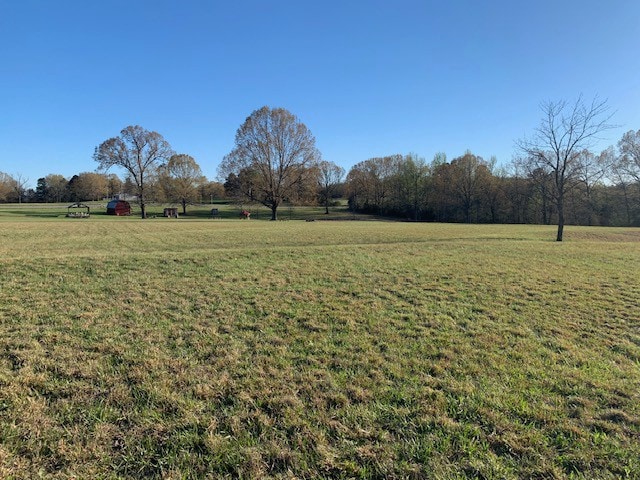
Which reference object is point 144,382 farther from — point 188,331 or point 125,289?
point 125,289

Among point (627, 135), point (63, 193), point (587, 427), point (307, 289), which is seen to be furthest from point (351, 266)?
point (63, 193)

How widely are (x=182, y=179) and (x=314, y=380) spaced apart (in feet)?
202

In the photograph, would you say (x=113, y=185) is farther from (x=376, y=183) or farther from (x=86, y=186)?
(x=376, y=183)

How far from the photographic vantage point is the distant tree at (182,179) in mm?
58500

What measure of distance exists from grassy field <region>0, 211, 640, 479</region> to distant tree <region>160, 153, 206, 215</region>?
53575 millimetres

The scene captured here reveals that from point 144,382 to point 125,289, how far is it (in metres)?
4.76

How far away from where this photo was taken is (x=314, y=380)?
389cm

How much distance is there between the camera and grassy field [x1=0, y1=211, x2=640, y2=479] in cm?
272

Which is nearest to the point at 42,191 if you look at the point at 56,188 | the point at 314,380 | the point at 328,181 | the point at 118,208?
the point at 56,188

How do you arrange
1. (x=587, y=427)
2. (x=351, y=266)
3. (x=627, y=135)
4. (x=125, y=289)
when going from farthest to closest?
(x=627, y=135) < (x=351, y=266) < (x=125, y=289) < (x=587, y=427)

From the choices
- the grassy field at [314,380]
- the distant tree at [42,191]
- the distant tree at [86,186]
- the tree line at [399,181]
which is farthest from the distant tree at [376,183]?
the distant tree at [42,191]

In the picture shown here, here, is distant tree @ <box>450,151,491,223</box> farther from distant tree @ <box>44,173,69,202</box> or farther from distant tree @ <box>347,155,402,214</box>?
distant tree @ <box>44,173,69,202</box>

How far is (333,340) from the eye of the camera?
5.11m

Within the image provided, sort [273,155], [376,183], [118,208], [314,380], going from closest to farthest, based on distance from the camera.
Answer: [314,380], [273,155], [118,208], [376,183]
